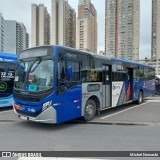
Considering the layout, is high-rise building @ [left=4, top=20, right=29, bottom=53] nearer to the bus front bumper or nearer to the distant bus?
the distant bus

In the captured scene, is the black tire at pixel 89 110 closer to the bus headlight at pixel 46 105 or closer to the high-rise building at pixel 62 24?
the bus headlight at pixel 46 105

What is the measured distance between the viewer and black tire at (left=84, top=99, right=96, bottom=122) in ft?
24.4

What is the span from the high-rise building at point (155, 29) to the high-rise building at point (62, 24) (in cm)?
2417

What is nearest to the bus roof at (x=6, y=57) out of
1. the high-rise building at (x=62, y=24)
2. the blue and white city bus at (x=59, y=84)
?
the blue and white city bus at (x=59, y=84)

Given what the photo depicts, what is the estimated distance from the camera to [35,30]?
41562 mm

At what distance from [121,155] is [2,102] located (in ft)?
24.1

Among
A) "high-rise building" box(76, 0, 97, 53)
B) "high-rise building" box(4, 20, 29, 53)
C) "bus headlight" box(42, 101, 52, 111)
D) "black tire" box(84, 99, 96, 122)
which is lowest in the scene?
"black tire" box(84, 99, 96, 122)

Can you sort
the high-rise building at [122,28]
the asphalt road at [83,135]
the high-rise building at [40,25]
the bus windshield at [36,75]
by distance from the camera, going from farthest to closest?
1. the high-rise building at [122,28]
2. the high-rise building at [40,25]
3. the bus windshield at [36,75]
4. the asphalt road at [83,135]

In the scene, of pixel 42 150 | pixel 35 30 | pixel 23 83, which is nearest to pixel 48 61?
pixel 23 83

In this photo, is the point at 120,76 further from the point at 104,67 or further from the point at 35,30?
the point at 35,30

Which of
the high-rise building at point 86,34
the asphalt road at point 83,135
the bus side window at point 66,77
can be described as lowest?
the asphalt road at point 83,135

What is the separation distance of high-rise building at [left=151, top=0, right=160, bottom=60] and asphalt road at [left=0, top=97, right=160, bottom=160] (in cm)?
5242

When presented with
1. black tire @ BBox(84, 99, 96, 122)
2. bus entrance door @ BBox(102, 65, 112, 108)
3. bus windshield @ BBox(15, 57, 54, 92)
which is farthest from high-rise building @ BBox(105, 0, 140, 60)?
bus windshield @ BBox(15, 57, 54, 92)

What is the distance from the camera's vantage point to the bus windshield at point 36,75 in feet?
19.7
